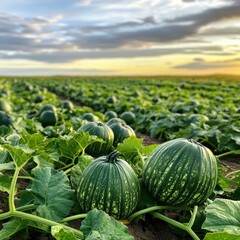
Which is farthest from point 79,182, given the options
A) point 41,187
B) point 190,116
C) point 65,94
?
point 65,94

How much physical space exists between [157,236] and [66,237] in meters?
1.23

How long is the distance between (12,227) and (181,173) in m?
1.39

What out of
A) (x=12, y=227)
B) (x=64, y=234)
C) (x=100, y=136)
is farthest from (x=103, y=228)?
(x=100, y=136)

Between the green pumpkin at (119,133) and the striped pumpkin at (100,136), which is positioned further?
the green pumpkin at (119,133)

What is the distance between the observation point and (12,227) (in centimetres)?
290

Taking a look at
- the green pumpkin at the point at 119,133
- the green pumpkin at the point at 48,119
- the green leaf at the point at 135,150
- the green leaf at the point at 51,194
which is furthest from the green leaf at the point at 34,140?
the green pumpkin at the point at 48,119

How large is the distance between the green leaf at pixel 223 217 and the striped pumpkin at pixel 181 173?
52cm

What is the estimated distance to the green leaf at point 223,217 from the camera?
104 inches

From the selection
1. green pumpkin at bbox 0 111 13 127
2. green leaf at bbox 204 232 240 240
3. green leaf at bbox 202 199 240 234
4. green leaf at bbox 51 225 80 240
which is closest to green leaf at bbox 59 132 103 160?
green leaf at bbox 51 225 80 240

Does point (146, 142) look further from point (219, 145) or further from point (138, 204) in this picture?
point (138, 204)

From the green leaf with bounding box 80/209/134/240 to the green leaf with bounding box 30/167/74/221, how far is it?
34cm

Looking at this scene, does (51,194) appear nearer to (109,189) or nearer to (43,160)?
(109,189)

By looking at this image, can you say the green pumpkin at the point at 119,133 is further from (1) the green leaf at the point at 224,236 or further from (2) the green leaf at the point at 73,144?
(1) the green leaf at the point at 224,236

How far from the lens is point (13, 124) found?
7203mm
